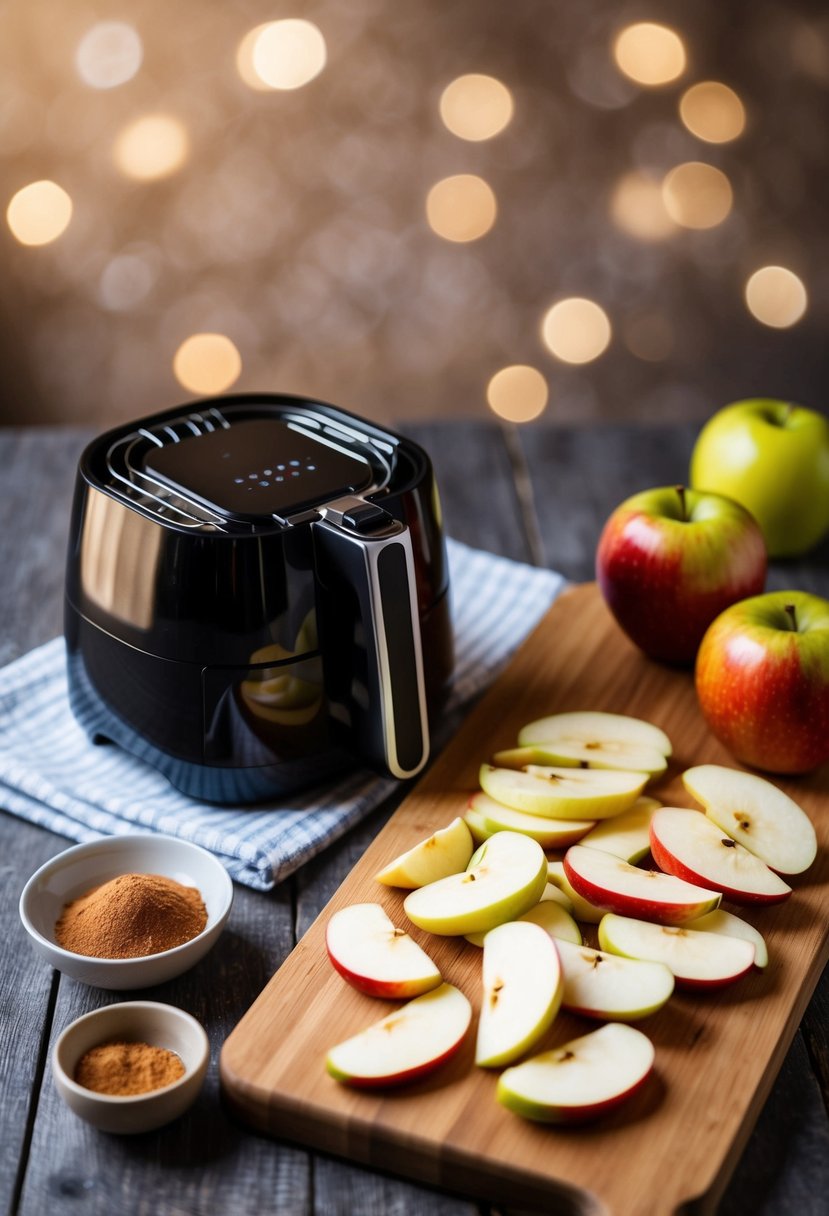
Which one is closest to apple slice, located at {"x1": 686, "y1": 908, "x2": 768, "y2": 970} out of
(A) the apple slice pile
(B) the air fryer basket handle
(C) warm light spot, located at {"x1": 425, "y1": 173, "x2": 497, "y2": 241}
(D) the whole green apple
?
(A) the apple slice pile

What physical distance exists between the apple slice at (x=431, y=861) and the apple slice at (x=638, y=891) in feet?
0.29

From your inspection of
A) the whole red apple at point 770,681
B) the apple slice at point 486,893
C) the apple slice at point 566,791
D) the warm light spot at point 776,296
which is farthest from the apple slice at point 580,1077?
the warm light spot at point 776,296

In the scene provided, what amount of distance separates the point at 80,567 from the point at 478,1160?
561 millimetres

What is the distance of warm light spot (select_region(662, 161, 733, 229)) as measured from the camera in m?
2.34

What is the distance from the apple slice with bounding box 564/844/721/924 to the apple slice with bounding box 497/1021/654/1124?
0.10 metres

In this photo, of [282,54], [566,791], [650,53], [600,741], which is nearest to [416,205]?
[282,54]

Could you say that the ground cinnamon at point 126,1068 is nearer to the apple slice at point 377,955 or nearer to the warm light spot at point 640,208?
the apple slice at point 377,955

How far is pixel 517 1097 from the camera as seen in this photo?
2.31 ft

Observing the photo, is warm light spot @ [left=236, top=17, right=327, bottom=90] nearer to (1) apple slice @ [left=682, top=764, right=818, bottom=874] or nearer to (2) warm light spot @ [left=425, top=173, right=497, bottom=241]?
(2) warm light spot @ [left=425, top=173, right=497, bottom=241]

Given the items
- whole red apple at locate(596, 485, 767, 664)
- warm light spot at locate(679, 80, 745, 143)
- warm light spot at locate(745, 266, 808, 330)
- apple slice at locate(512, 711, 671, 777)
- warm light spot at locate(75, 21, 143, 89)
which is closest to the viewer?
apple slice at locate(512, 711, 671, 777)

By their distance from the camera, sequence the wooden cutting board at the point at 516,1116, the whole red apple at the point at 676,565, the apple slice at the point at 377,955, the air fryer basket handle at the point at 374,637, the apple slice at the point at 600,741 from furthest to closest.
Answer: the whole red apple at the point at 676,565
the apple slice at the point at 600,741
the air fryer basket handle at the point at 374,637
the apple slice at the point at 377,955
the wooden cutting board at the point at 516,1116

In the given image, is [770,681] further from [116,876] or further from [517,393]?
[517,393]

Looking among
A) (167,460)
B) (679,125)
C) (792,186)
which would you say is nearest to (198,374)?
(679,125)

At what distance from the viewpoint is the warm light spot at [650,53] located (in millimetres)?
2209
